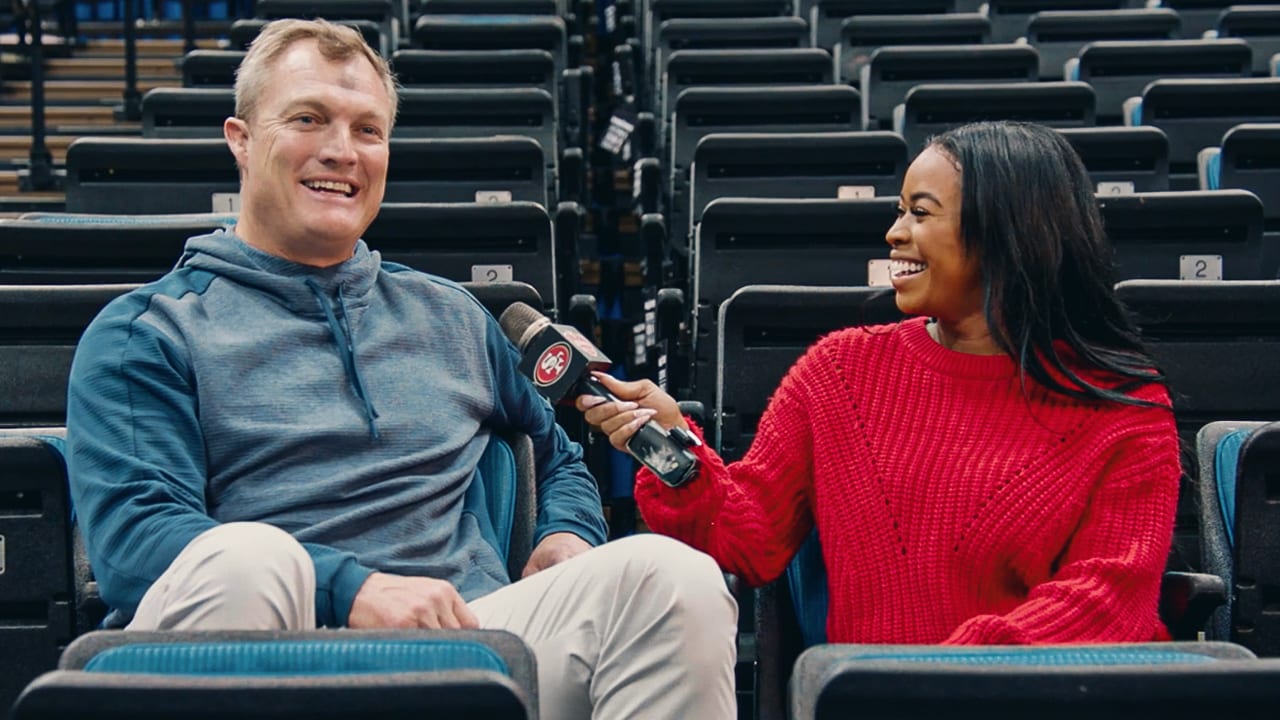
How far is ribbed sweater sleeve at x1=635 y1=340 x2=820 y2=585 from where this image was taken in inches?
63.1

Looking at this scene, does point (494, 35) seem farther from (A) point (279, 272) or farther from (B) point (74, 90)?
(A) point (279, 272)

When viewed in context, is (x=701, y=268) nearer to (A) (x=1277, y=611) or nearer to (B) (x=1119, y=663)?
(A) (x=1277, y=611)

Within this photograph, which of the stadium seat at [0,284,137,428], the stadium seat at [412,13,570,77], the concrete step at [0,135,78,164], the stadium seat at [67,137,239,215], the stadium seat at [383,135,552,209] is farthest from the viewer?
the concrete step at [0,135,78,164]

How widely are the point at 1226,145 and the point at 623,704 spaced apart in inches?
92.6

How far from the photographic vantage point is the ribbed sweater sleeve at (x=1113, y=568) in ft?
4.66

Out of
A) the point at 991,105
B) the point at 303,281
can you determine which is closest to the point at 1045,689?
the point at 303,281

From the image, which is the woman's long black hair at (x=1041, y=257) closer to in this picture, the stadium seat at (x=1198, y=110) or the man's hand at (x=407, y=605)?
the man's hand at (x=407, y=605)

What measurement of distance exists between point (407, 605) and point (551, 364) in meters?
0.26

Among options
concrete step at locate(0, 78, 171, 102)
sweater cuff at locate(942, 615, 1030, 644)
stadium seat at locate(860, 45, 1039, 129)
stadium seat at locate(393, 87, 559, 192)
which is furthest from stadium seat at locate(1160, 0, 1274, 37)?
sweater cuff at locate(942, 615, 1030, 644)

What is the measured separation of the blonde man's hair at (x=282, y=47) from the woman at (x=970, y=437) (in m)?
0.55

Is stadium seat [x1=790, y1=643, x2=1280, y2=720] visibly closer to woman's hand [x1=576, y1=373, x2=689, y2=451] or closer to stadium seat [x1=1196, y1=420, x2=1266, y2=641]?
woman's hand [x1=576, y1=373, x2=689, y2=451]

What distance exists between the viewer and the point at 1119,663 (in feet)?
3.26

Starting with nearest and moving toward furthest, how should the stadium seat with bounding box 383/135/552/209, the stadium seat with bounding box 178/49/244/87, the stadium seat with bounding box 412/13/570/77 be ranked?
the stadium seat with bounding box 383/135/552/209, the stadium seat with bounding box 178/49/244/87, the stadium seat with bounding box 412/13/570/77

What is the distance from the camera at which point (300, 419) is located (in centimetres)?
156
